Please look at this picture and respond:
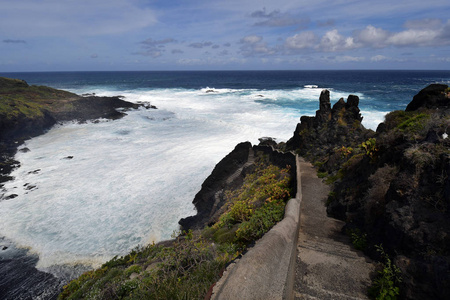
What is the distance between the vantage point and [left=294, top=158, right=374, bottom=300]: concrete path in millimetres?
4590

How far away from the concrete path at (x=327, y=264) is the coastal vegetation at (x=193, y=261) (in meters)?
0.95

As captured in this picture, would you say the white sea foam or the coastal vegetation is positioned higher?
the coastal vegetation

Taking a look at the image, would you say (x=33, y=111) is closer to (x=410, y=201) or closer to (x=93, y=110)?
(x=93, y=110)

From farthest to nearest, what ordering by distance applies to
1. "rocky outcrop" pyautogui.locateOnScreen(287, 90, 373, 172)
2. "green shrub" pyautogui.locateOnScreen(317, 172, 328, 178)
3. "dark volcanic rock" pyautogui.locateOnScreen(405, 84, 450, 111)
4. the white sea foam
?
"rocky outcrop" pyautogui.locateOnScreen(287, 90, 373, 172) < the white sea foam < "green shrub" pyautogui.locateOnScreen(317, 172, 328, 178) < "dark volcanic rock" pyautogui.locateOnScreen(405, 84, 450, 111)

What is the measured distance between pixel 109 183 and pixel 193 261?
14211mm

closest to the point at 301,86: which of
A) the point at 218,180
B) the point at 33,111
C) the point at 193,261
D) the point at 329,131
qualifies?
the point at 33,111

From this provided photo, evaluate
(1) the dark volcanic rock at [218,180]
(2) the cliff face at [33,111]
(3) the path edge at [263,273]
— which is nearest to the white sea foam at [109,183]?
(1) the dark volcanic rock at [218,180]

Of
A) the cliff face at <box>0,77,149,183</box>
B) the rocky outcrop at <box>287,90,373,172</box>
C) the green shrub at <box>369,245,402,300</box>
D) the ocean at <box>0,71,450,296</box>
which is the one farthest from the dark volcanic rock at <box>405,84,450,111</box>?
the cliff face at <box>0,77,149,183</box>

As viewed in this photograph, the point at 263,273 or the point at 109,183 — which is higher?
the point at 263,273

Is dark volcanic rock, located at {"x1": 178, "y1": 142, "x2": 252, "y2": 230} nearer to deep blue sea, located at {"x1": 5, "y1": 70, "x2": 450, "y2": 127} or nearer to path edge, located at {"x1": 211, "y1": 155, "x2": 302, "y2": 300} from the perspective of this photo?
path edge, located at {"x1": 211, "y1": 155, "x2": 302, "y2": 300}

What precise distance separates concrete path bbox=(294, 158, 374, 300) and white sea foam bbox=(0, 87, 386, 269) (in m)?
8.26

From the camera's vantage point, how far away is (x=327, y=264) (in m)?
5.29

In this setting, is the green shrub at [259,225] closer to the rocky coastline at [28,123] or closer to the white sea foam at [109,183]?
the white sea foam at [109,183]

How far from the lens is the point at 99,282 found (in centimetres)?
767
